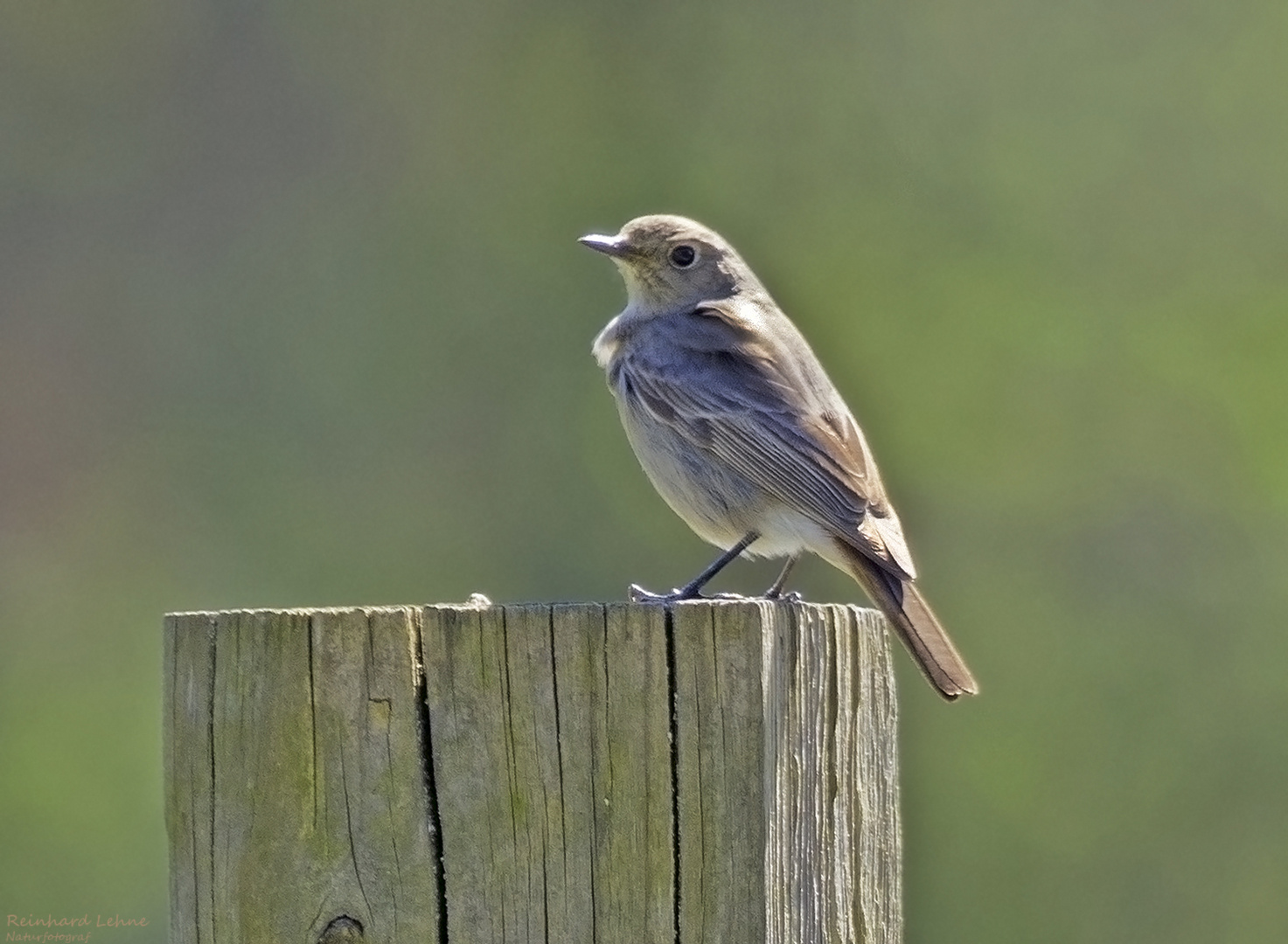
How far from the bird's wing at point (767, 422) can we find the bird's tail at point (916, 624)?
0.15ft

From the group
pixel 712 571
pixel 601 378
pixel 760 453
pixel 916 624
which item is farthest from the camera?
pixel 601 378

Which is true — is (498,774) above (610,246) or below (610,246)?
below

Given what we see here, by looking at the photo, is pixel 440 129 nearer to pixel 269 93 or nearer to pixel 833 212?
pixel 269 93

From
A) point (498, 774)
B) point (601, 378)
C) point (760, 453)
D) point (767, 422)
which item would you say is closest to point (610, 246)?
point (767, 422)

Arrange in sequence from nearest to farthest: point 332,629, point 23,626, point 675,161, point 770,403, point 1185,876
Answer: point 332,629 < point 770,403 < point 1185,876 < point 23,626 < point 675,161

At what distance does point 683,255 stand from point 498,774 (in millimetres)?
3803

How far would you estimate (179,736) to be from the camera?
141 inches

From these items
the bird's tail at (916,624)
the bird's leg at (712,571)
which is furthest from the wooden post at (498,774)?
the bird's tail at (916,624)

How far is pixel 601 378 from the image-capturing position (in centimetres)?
1434

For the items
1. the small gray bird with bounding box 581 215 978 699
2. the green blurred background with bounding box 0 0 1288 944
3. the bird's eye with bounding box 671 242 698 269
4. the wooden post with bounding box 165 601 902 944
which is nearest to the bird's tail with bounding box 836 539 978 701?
the small gray bird with bounding box 581 215 978 699

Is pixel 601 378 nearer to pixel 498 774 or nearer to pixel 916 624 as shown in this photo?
pixel 916 624

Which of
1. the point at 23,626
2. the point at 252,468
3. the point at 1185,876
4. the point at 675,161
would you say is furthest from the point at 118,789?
the point at 675,161

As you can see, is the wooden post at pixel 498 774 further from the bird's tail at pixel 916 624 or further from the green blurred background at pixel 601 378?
the green blurred background at pixel 601 378

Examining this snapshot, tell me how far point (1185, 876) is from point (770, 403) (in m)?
6.01
